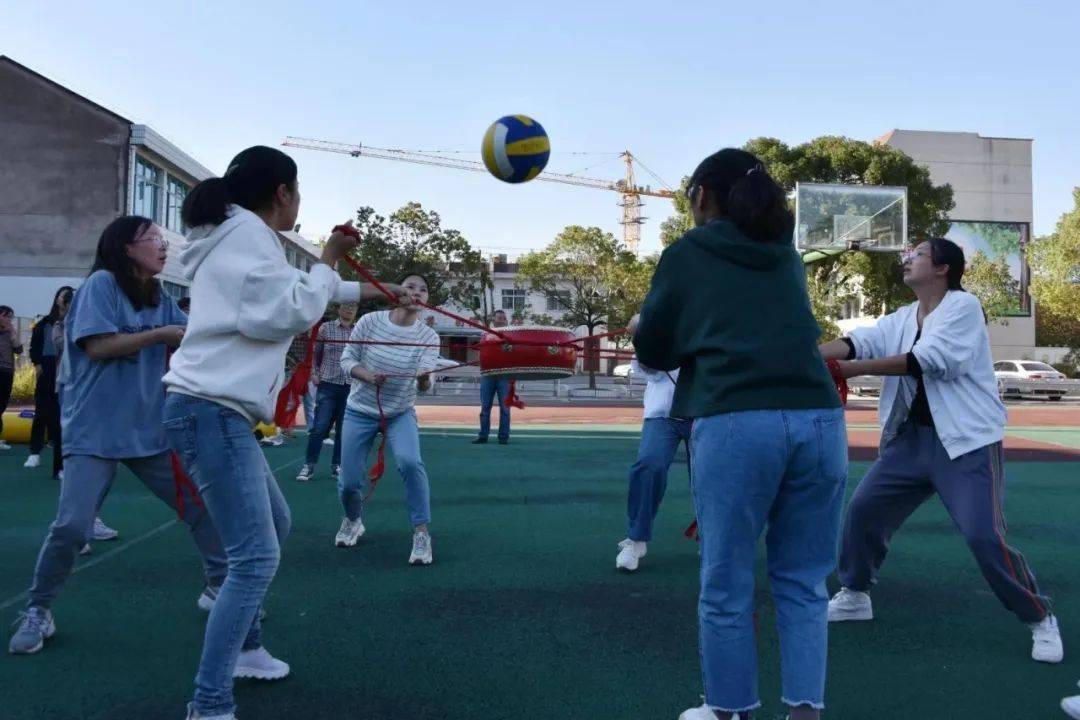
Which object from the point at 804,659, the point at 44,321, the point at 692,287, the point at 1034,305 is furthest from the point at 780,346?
the point at 1034,305

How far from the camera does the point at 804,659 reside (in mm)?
2830

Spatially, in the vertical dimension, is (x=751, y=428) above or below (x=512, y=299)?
below

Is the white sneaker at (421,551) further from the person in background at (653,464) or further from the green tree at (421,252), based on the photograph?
the green tree at (421,252)

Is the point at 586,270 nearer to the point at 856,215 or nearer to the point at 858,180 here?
the point at 858,180

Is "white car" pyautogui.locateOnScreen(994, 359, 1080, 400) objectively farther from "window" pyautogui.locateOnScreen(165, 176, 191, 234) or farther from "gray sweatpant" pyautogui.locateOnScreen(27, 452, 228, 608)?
"gray sweatpant" pyautogui.locateOnScreen(27, 452, 228, 608)

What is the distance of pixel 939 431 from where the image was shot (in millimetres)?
4230

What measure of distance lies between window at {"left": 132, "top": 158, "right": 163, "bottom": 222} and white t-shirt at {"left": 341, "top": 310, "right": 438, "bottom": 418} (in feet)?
95.2

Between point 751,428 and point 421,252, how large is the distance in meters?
40.0

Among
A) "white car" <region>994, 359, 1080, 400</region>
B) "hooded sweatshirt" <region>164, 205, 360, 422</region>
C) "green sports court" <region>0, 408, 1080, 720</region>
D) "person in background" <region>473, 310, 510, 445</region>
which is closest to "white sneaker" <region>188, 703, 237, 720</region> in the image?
"green sports court" <region>0, 408, 1080, 720</region>

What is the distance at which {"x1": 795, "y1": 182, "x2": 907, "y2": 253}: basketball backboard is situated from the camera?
93.6 feet

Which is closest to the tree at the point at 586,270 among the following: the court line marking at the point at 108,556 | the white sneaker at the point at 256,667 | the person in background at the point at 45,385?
the person in background at the point at 45,385

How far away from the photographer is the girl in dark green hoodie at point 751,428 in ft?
9.12

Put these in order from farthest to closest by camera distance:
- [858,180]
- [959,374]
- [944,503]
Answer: [858,180] → [944,503] → [959,374]

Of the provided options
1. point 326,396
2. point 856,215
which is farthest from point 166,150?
point 326,396
